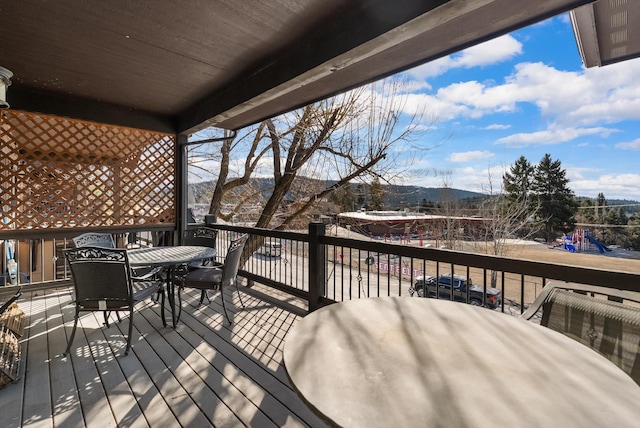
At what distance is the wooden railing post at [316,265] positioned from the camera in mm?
3260

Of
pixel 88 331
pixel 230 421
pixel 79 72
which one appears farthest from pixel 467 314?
pixel 79 72

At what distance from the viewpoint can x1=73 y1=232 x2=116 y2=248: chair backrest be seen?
11.1 ft

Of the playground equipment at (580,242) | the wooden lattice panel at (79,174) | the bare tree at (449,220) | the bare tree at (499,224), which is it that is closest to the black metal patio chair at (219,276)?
the wooden lattice panel at (79,174)

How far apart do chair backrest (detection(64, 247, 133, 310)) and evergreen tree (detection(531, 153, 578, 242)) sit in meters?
26.2

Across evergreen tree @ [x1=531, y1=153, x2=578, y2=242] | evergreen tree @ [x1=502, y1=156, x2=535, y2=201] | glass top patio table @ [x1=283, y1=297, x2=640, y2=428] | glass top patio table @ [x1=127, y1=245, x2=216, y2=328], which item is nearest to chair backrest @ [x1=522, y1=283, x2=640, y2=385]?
glass top patio table @ [x1=283, y1=297, x2=640, y2=428]

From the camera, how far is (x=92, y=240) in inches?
141

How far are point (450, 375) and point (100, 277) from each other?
2.65 meters

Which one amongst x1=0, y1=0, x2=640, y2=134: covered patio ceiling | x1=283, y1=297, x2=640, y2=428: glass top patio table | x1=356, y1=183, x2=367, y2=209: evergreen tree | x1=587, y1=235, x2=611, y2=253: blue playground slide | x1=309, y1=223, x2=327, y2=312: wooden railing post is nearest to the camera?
x1=283, y1=297, x2=640, y2=428: glass top patio table

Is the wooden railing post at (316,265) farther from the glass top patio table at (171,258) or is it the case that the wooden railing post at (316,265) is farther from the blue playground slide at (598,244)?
the blue playground slide at (598,244)

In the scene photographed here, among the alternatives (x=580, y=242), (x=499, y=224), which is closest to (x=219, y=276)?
(x=499, y=224)

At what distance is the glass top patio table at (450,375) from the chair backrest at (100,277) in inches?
76.1

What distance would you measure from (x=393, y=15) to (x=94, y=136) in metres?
4.50

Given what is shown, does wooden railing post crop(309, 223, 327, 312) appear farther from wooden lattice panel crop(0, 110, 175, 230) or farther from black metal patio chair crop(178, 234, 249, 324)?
wooden lattice panel crop(0, 110, 175, 230)

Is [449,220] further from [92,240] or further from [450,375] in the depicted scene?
[450,375]
